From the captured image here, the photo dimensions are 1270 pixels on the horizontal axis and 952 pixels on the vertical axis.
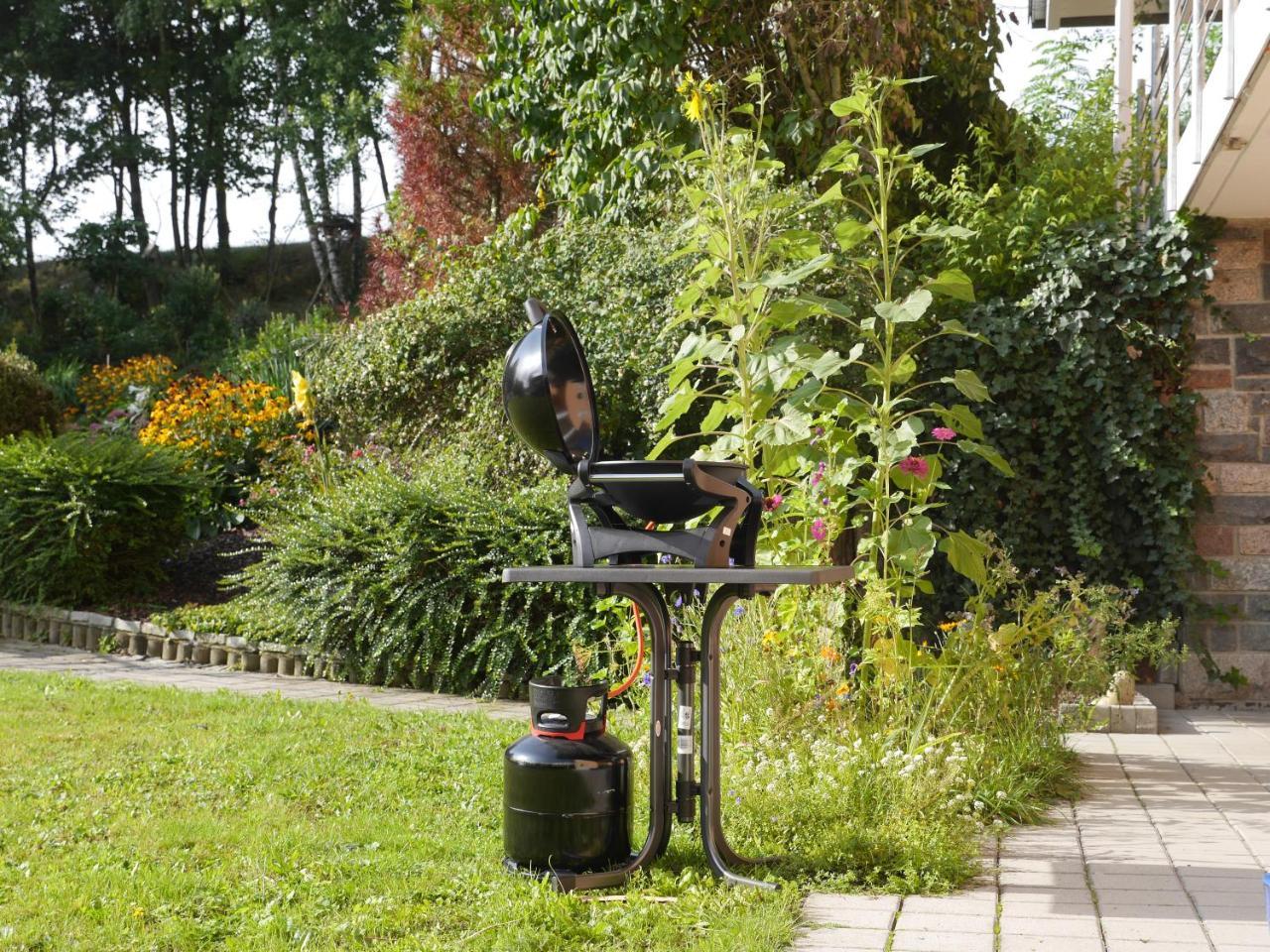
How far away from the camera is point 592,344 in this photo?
6.82m

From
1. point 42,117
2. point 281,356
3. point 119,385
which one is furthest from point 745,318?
point 42,117

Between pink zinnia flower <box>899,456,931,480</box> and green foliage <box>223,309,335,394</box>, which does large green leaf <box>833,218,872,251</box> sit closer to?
pink zinnia flower <box>899,456,931,480</box>

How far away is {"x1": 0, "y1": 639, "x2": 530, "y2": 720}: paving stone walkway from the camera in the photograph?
5.92m

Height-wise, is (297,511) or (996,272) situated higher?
(996,272)

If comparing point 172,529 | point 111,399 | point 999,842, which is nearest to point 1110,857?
point 999,842

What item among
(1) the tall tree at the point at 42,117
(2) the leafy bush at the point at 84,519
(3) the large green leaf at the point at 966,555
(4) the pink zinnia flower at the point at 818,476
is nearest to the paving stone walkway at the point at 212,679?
(2) the leafy bush at the point at 84,519

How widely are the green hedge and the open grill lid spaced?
3359mm

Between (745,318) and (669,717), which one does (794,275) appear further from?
(669,717)

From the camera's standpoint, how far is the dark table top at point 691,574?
282 cm

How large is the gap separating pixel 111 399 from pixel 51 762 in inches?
382

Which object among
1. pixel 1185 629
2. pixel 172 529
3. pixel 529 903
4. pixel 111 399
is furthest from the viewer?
pixel 111 399

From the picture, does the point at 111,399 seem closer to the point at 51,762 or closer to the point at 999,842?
the point at 51,762

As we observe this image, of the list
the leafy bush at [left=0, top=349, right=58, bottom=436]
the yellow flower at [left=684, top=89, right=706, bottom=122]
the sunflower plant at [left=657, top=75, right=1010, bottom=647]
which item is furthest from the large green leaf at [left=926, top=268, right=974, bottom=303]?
the leafy bush at [left=0, top=349, right=58, bottom=436]

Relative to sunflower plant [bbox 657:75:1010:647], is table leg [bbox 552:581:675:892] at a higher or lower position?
lower
